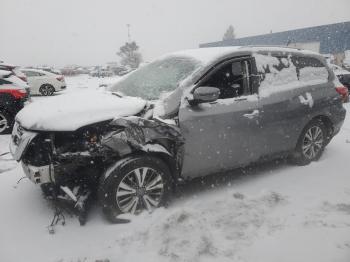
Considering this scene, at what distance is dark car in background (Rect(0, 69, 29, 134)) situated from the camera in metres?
7.71

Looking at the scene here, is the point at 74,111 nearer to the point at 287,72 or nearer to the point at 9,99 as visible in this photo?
the point at 287,72

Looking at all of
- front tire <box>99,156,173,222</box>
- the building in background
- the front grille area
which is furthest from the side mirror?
the building in background

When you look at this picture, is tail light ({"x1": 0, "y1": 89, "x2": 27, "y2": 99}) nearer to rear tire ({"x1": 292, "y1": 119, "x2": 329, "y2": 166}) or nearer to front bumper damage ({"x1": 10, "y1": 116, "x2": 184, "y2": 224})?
front bumper damage ({"x1": 10, "y1": 116, "x2": 184, "y2": 224})

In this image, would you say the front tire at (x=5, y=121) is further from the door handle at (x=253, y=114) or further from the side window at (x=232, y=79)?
the door handle at (x=253, y=114)

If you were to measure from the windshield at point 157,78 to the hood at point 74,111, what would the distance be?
1.00ft

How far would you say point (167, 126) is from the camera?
3441 mm

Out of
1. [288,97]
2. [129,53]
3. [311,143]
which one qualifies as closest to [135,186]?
[288,97]

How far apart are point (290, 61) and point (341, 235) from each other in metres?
2.54

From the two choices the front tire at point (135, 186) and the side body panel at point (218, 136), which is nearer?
the front tire at point (135, 186)

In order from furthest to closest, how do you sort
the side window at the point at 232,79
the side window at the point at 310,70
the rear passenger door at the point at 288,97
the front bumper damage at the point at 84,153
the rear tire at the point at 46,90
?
the rear tire at the point at 46,90 → the side window at the point at 310,70 → the rear passenger door at the point at 288,97 → the side window at the point at 232,79 → the front bumper damage at the point at 84,153

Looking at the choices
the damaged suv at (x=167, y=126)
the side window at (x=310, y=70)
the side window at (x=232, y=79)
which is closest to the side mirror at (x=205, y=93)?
the damaged suv at (x=167, y=126)

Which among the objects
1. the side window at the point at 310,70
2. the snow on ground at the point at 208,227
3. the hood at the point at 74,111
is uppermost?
the side window at the point at 310,70

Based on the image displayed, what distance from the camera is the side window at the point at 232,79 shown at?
3906 millimetres

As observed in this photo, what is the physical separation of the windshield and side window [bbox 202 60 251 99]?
0.90 ft
